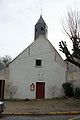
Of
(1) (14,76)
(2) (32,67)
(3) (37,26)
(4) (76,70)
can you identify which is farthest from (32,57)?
(3) (37,26)

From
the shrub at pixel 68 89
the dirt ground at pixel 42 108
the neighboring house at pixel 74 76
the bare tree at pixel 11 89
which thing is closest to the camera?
the dirt ground at pixel 42 108

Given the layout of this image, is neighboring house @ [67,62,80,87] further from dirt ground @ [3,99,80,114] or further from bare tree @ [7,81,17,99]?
dirt ground @ [3,99,80,114]

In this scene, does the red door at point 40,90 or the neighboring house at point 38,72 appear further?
the red door at point 40,90

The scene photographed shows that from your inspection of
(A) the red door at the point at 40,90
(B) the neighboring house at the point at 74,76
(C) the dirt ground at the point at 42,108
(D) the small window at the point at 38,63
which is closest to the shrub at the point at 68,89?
(B) the neighboring house at the point at 74,76

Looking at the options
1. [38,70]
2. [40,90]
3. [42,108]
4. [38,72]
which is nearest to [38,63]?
[38,70]

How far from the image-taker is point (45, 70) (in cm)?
3259

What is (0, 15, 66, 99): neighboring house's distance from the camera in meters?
31.4

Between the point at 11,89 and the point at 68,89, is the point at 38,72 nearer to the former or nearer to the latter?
the point at 11,89

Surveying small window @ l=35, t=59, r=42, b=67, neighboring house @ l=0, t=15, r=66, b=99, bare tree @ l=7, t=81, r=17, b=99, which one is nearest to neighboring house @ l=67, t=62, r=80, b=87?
neighboring house @ l=0, t=15, r=66, b=99

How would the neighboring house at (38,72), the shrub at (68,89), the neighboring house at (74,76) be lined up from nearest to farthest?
the neighboring house at (38,72)
the shrub at (68,89)
the neighboring house at (74,76)

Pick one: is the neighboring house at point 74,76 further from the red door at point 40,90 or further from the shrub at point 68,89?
the red door at point 40,90

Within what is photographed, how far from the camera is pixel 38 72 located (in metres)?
32.2

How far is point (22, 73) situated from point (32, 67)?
4.78 ft

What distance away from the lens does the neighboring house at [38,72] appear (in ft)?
103
